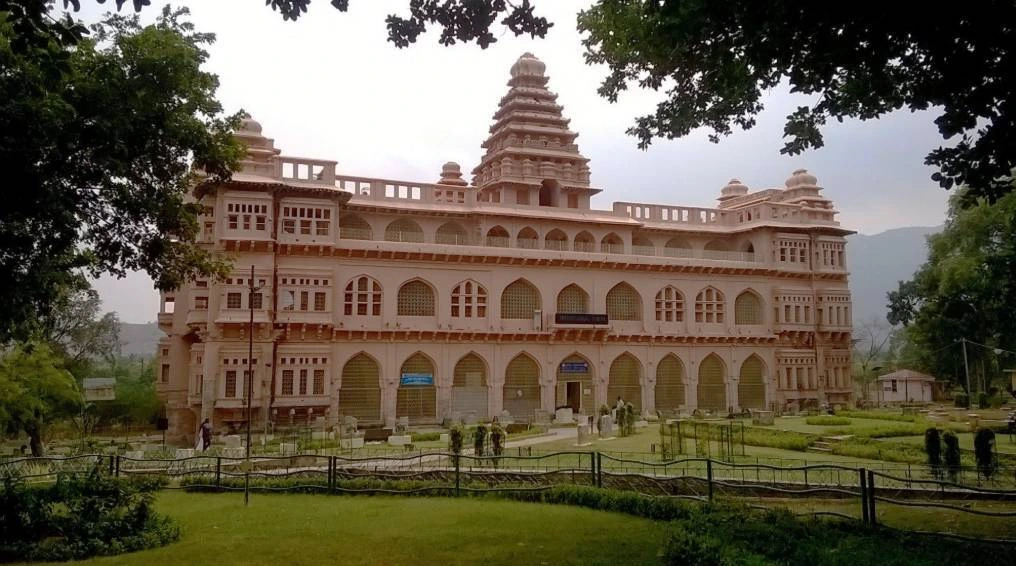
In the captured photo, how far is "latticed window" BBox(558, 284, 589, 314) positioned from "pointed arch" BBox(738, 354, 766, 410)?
10.1m

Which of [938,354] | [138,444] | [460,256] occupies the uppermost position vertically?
[460,256]

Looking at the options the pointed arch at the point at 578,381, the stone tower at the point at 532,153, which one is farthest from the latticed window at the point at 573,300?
the stone tower at the point at 532,153

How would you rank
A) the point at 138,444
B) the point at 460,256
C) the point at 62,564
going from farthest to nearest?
the point at 460,256 → the point at 138,444 → the point at 62,564

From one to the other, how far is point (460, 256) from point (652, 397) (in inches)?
498

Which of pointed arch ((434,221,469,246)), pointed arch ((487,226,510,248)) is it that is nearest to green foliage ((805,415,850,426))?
pointed arch ((487,226,510,248))

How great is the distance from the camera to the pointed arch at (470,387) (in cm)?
3544

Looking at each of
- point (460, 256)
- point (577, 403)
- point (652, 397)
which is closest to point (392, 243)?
point (460, 256)

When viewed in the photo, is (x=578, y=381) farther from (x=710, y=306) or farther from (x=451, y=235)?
(x=451, y=235)

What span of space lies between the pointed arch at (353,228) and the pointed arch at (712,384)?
19062 millimetres

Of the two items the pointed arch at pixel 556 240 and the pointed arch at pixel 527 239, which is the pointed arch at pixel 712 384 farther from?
the pointed arch at pixel 527 239

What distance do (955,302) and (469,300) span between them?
90.1 ft

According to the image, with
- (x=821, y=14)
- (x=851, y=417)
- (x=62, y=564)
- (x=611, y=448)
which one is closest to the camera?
(x=821, y=14)

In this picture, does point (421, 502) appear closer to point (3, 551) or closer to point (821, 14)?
point (3, 551)

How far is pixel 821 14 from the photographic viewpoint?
768 cm
